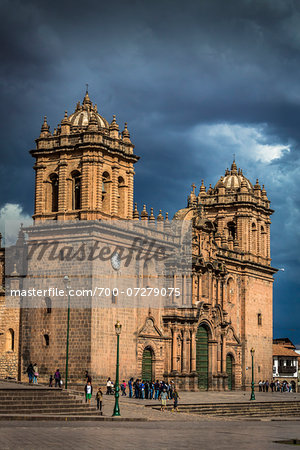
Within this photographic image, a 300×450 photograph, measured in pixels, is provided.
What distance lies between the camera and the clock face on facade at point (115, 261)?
44000 millimetres

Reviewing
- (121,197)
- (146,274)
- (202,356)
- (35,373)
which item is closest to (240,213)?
(202,356)

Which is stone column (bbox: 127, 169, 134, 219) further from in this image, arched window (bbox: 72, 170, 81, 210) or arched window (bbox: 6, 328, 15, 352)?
arched window (bbox: 6, 328, 15, 352)

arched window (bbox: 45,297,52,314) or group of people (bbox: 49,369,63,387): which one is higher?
arched window (bbox: 45,297,52,314)

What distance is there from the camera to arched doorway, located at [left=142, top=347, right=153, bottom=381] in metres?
46.8

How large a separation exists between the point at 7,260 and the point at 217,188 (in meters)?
21.9

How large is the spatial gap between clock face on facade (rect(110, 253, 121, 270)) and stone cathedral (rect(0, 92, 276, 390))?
1.17m

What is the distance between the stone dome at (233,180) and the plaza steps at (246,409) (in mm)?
21569

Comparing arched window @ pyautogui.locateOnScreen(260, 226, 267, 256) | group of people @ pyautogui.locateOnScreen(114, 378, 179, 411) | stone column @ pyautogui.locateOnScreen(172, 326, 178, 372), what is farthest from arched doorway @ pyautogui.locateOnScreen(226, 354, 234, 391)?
group of people @ pyautogui.locateOnScreen(114, 378, 179, 411)

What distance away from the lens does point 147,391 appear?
41.4 metres

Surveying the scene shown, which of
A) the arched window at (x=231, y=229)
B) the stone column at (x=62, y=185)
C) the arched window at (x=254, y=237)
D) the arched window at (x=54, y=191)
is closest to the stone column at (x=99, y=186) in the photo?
the stone column at (x=62, y=185)

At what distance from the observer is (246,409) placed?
136 ft

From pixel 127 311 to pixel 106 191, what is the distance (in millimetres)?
6886

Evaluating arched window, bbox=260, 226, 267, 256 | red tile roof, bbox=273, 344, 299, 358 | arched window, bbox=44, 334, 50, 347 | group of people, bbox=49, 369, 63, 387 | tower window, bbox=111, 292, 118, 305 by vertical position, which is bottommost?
group of people, bbox=49, 369, 63, 387

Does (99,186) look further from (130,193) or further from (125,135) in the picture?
(125,135)
